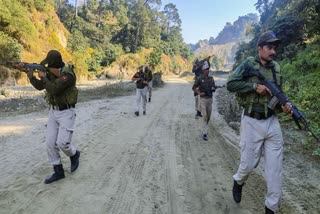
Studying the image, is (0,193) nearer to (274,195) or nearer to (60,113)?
(60,113)

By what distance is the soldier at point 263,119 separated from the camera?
11.4 feet

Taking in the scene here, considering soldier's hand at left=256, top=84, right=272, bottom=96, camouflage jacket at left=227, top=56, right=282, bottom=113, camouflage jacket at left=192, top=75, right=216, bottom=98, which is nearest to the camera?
soldier's hand at left=256, top=84, right=272, bottom=96

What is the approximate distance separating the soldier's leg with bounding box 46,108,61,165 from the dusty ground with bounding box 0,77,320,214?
0.38 m

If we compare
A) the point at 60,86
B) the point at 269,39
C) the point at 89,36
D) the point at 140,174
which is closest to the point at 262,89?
the point at 269,39

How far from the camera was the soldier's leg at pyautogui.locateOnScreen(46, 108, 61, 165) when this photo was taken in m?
4.52

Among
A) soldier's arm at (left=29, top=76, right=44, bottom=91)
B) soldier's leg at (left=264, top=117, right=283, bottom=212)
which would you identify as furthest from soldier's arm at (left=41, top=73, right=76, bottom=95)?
soldier's leg at (left=264, top=117, right=283, bottom=212)

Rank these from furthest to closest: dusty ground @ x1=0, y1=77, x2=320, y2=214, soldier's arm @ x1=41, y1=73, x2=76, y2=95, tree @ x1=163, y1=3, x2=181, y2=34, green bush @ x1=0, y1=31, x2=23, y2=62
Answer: tree @ x1=163, y1=3, x2=181, y2=34 → green bush @ x1=0, y1=31, x2=23, y2=62 → soldier's arm @ x1=41, y1=73, x2=76, y2=95 → dusty ground @ x1=0, y1=77, x2=320, y2=214

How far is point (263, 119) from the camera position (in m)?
3.63

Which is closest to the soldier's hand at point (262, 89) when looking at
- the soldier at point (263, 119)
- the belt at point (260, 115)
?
the soldier at point (263, 119)

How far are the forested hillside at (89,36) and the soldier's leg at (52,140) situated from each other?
1655cm

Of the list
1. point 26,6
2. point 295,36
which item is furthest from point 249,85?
point 26,6

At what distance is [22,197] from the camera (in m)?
4.01

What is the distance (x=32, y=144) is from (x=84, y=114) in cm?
387

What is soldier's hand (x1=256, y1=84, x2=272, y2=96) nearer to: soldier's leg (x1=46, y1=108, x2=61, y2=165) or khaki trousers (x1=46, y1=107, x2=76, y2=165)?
khaki trousers (x1=46, y1=107, x2=76, y2=165)
